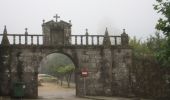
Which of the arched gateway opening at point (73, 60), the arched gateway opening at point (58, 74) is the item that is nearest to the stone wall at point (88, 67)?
the arched gateway opening at point (73, 60)

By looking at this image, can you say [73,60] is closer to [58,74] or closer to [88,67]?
[88,67]

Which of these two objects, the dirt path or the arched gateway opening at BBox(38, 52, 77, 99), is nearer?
the dirt path

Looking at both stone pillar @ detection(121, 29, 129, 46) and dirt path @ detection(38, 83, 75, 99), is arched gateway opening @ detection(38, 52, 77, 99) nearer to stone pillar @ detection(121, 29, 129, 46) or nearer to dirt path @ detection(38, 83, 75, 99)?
dirt path @ detection(38, 83, 75, 99)

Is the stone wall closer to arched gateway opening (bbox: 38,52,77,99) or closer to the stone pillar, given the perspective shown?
the stone pillar

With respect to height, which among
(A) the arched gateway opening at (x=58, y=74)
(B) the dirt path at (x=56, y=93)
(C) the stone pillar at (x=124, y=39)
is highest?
(C) the stone pillar at (x=124, y=39)

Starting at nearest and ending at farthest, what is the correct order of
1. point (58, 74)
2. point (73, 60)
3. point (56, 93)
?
1. point (73, 60)
2. point (56, 93)
3. point (58, 74)

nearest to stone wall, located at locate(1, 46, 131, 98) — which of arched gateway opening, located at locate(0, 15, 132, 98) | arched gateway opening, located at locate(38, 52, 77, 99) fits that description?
arched gateway opening, located at locate(0, 15, 132, 98)

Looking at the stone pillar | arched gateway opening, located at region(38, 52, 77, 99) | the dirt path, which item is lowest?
the dirt path

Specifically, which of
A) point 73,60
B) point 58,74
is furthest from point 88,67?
point 58,74

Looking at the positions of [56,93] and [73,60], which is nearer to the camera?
[73,60]

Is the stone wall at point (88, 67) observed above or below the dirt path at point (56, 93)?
above

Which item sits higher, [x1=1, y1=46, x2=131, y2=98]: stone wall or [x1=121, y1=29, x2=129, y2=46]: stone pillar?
[x1=121, y1=29, x2=129, y2=46]: stone pillar

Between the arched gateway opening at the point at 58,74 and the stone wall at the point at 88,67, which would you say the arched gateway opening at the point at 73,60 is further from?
the arched gateway opening at the point at 58,74

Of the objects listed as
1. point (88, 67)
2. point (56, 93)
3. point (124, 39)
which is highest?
point (124, 39)
